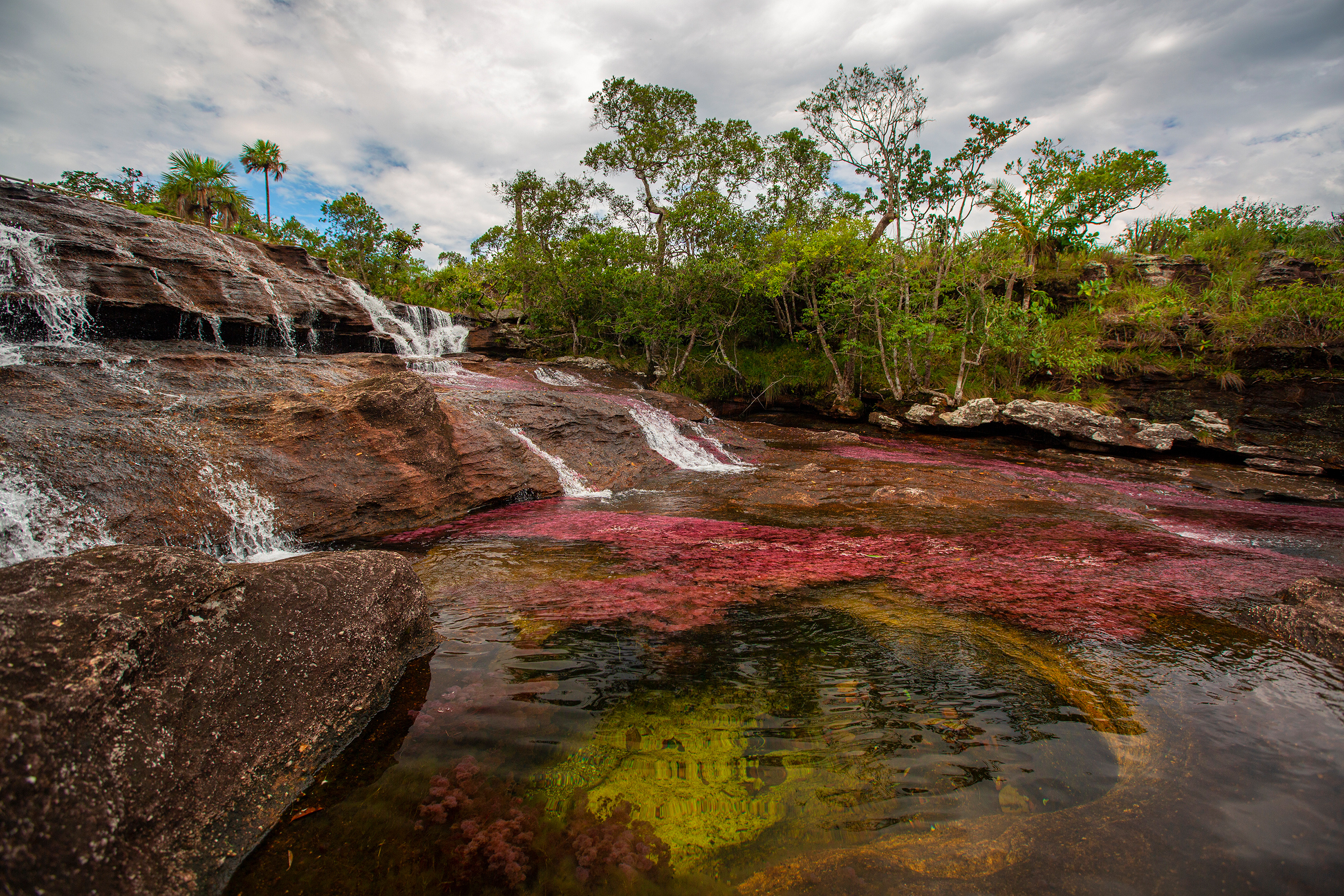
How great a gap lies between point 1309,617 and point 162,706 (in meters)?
8.21

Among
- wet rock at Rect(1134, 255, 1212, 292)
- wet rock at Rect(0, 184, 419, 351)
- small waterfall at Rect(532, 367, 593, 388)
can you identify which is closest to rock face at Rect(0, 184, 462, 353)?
wet rock at Rect(0, 184, 419, 351)

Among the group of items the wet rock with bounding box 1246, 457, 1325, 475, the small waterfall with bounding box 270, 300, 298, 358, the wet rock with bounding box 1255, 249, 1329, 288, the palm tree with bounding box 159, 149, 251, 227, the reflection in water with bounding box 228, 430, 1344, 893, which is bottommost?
the reflection in water with bounding box 228, 430, 1344, 893

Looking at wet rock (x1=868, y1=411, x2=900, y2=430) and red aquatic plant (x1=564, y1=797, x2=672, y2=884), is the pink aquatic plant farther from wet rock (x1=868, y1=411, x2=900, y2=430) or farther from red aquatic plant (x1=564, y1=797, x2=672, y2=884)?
wet rock (x1=868, y1=411, x2=900, y2=430)

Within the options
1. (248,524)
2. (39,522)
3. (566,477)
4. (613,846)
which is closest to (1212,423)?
(566,477)

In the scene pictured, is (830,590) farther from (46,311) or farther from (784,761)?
(46,311)

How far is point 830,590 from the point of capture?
5.49 m

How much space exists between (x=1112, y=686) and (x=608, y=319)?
26050 mm

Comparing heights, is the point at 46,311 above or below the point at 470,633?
above

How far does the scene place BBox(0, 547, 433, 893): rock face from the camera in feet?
6.07

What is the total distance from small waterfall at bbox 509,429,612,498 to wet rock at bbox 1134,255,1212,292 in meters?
23.9

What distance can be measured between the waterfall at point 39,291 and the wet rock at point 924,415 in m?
24.0

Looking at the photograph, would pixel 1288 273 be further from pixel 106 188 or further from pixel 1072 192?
pixel 106 188

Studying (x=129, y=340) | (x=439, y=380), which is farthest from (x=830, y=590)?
(x=129, y=340)

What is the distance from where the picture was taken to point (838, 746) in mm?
3123
